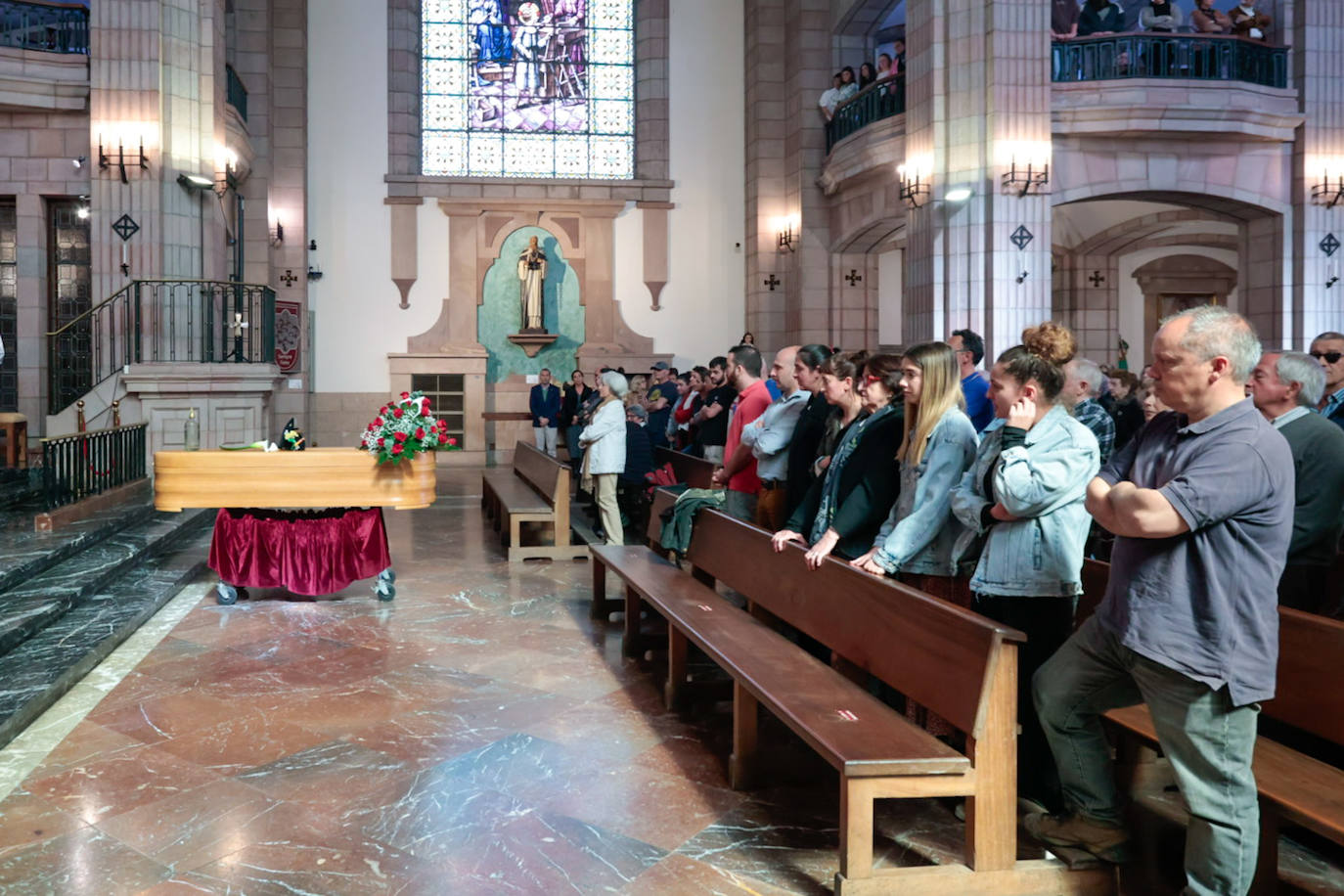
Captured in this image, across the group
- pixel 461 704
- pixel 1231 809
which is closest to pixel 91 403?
pixel 461 704

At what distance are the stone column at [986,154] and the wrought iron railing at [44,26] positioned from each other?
9.81 metres

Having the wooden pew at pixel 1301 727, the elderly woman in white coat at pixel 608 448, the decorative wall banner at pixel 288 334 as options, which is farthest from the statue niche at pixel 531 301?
the wooden pew at pixel 1301 727

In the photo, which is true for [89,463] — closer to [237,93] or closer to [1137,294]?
[237,93]

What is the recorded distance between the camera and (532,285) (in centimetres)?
1847

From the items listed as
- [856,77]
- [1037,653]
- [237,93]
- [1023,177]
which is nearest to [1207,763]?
[1037,653]

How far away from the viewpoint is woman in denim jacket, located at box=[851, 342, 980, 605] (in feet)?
13.5

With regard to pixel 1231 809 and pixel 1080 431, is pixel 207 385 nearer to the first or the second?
pixel 1080 431

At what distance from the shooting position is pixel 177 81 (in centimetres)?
1209

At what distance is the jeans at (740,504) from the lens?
6523 millimetres

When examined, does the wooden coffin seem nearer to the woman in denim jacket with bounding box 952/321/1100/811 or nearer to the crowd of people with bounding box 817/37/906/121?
the woman in denim jacket with bounding box 952/321/1100/811

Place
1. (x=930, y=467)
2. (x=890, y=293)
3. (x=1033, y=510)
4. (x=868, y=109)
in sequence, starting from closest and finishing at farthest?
(x=1033, y=510)
(x=930, y=467)
(x=868, y=109)
(x=890, y=293)

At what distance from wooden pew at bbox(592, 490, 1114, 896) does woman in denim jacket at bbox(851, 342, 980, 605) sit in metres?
0.27

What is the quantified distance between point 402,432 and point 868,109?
10.2m

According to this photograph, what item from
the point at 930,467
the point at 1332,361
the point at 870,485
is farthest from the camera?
the point at 1332,361
